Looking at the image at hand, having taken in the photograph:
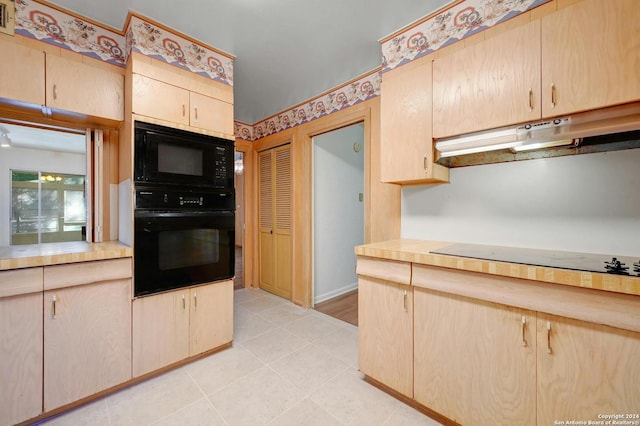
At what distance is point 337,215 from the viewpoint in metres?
3.51

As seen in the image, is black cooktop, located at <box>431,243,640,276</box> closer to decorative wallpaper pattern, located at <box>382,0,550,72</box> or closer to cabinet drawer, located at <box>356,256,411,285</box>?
cabinet drawer, located at <box>356,256,411,285</box>

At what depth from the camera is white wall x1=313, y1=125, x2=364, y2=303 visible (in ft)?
10.6

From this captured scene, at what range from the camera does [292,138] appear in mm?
3191

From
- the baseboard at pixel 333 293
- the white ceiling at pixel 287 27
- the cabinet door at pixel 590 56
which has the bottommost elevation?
the baseboard at pixel 333 293

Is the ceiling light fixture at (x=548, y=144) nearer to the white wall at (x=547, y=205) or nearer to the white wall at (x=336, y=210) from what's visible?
the white wall at (x=547, y=205)

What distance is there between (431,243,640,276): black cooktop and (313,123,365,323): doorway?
1.82 meters

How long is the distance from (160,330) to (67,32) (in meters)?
2.15

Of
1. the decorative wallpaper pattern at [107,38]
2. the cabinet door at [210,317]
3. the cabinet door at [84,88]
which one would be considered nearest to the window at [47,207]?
the cabinet door at [84,88]

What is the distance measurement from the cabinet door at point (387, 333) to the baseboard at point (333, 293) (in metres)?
1.58

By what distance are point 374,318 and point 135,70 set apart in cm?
232

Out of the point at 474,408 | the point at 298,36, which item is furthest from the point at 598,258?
the point at 298,36

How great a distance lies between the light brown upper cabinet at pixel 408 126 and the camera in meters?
1.67

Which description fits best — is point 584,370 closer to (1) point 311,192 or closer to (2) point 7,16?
(1) point 311,192

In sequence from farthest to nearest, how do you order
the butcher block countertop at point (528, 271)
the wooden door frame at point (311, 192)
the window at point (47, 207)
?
the wooden door frame at point (311, 192), the window at point (47, 207), the butcher block countertop at point (528, 271)
